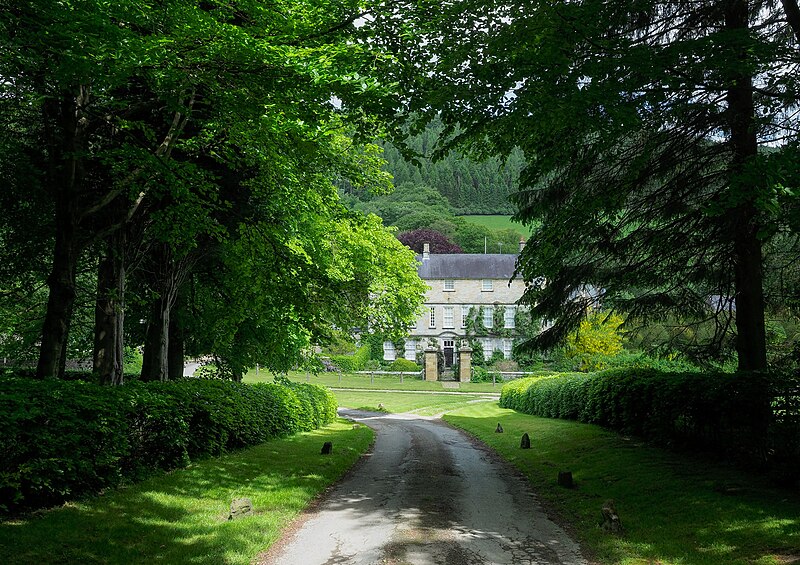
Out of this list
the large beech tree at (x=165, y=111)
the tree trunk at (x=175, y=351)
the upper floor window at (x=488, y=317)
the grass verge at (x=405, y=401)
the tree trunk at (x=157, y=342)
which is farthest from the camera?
the upper floor window at (x=488, y=317)

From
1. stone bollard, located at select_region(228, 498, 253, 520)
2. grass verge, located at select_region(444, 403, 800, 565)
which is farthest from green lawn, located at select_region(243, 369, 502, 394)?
stone bollard, located at select_region(228, 498, 253, 520)

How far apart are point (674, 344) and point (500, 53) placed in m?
8.93

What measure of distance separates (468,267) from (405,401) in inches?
1253

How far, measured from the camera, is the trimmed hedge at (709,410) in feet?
31.9

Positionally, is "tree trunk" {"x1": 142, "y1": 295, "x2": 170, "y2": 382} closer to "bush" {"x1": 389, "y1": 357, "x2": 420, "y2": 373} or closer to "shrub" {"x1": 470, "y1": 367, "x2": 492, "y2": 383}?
"shrub" {"x1": 470, "y1": 367, "x2": 492, "y2": 383}

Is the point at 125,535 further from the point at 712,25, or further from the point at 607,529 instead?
the point at 712,25

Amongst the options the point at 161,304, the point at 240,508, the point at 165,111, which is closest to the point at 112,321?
the point at 161,304

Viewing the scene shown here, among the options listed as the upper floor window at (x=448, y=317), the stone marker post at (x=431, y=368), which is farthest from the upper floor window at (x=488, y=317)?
the stone marker post at (x=431, y=368)

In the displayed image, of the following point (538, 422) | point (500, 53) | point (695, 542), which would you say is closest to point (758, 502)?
point (695, 542)

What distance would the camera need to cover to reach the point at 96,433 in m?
9.07

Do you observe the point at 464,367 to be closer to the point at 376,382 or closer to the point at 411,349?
the point at 376,382

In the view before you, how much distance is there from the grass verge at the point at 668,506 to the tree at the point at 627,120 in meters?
3.15

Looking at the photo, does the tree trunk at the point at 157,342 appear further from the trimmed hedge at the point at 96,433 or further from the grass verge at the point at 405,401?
the grass verge at the point at 405,401

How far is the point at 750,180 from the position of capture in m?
8.51
